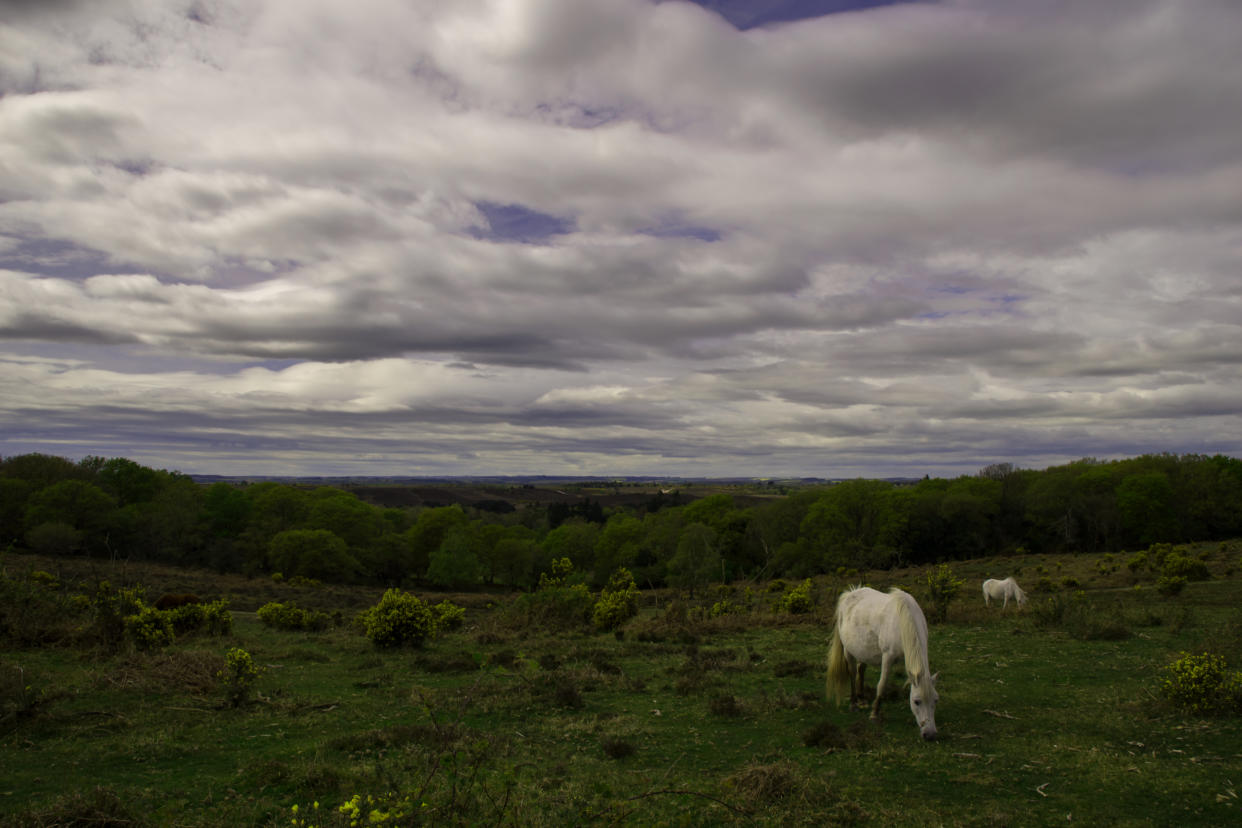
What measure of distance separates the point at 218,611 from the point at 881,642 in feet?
58.0

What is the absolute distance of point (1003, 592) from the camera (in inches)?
890

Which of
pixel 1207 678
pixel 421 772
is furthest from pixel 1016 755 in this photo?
pixel 421 772

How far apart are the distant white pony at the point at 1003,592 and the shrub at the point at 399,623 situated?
62.5 ft

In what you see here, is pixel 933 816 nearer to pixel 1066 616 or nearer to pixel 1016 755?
pixel 1016 755

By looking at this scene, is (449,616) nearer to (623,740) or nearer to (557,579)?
(557,579)

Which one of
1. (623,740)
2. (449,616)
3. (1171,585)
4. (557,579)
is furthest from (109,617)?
(1171,585)

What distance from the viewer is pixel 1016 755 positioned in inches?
301

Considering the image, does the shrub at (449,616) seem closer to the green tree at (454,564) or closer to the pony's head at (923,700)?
the pony's head at (923,700)

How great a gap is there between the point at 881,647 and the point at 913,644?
0.80 m

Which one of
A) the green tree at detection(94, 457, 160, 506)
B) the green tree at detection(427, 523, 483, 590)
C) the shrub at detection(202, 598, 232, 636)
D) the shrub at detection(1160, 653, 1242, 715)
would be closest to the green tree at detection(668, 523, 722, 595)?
the green tree at detection(427, 523, 483, 590)

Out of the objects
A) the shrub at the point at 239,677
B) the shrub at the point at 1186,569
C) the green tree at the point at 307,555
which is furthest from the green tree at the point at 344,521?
the shrub at the point at 1186,569

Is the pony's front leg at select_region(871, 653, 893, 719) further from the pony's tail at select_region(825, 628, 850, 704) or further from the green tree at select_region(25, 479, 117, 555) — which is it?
the green tree at select_region(25, 479, 117, 555)

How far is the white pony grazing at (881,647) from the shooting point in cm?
856

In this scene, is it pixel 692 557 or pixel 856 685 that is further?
pixel 692 557
